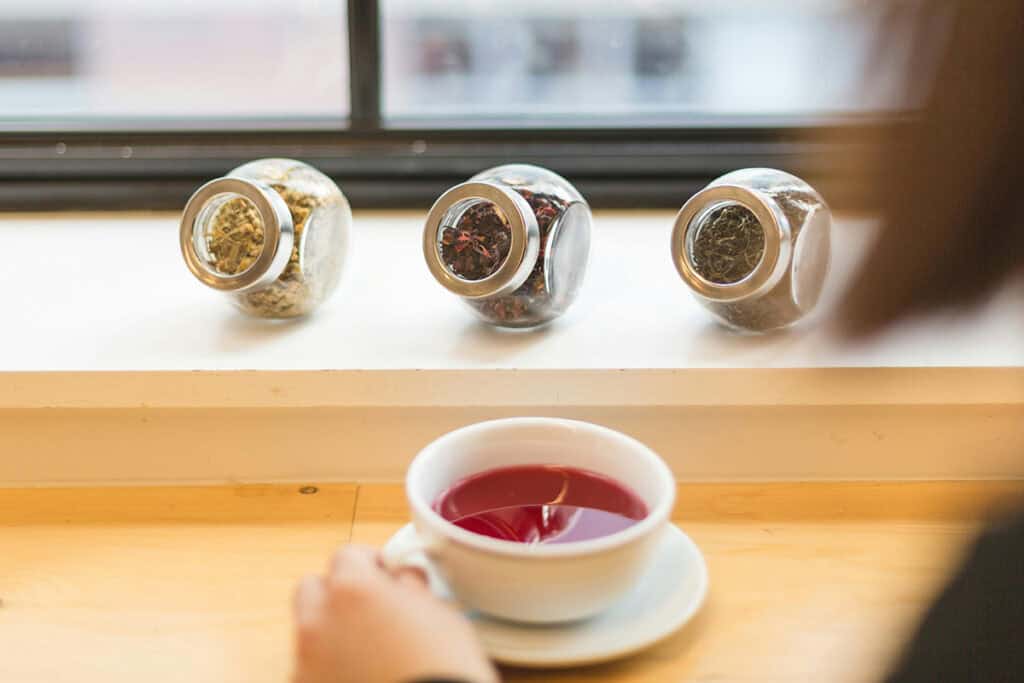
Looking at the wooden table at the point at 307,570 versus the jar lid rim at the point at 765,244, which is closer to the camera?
the wooden table at the point at 307,570

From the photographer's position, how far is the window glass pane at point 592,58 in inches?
45.9

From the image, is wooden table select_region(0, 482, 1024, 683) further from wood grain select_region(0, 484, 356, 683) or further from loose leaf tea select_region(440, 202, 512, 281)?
loose leaf tea select_region(440, 202, 512, 281)

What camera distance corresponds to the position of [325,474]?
79 cm

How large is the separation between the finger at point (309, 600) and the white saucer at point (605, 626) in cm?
5

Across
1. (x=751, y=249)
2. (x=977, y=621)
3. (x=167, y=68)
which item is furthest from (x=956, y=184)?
(x=167, y=68)

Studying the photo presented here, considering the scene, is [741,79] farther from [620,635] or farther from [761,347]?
[620,635]

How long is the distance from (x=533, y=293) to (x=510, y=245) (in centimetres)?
5

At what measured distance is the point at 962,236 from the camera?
347 mm

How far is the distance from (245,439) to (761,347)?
14.7 inches

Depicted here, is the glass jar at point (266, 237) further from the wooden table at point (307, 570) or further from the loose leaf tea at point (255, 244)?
the wooden table at point (307, 570)

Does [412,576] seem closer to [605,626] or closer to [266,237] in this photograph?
[605,626]

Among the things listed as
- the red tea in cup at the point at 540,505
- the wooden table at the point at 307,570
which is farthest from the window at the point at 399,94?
the red tea in cup at the point at 540,505

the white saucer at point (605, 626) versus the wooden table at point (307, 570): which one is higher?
the white saucer at point (605, 626)

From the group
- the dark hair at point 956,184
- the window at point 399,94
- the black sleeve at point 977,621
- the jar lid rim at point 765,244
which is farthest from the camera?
the window at point 399,94
